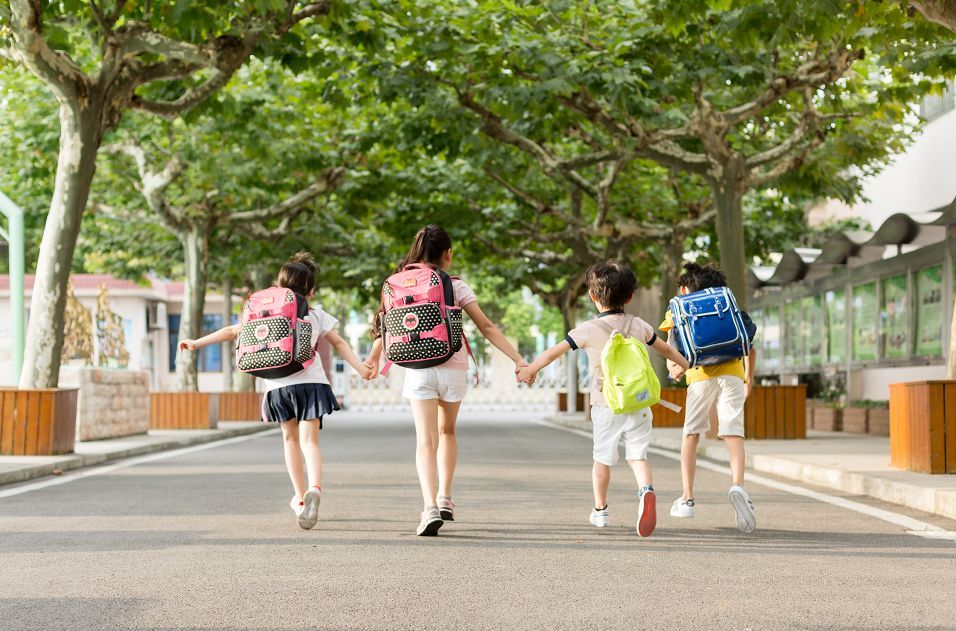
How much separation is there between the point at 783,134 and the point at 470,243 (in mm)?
8605

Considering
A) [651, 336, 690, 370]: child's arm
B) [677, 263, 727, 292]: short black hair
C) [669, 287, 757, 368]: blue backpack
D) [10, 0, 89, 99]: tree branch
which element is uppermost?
[10, 0, 89, 99]: tree branch

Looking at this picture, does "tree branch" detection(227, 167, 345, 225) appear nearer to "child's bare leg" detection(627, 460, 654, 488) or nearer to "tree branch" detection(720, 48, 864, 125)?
"tree branch" detection(720, 48, 864, 125)

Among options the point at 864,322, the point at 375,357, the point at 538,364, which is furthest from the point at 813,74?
the point at 538,364

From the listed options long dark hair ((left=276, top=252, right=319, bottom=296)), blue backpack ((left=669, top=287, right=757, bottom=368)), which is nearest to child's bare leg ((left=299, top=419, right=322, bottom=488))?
long dark hair ((left=276, top=252, right=319, bottom=296))

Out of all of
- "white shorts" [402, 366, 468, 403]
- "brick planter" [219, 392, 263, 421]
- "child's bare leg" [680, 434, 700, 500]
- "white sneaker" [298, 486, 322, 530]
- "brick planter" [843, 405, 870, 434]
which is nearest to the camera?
"white shorts" [402, 366, 468, 403]

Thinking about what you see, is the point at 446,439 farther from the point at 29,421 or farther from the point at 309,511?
the point at 29,421

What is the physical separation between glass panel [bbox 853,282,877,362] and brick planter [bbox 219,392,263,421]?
13779 millimetres

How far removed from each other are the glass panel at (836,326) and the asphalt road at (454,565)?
14528 millimetres

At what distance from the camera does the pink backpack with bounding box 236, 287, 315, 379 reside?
8094mm

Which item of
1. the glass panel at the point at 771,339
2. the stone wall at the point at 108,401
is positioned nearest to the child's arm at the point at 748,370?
the stone wall at the point at 108,401

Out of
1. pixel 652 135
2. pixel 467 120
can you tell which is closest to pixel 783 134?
pixel 652 135

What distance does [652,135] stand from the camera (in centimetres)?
1980

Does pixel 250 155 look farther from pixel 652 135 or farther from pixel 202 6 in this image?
pixel 202 6

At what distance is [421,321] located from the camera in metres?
7.70
